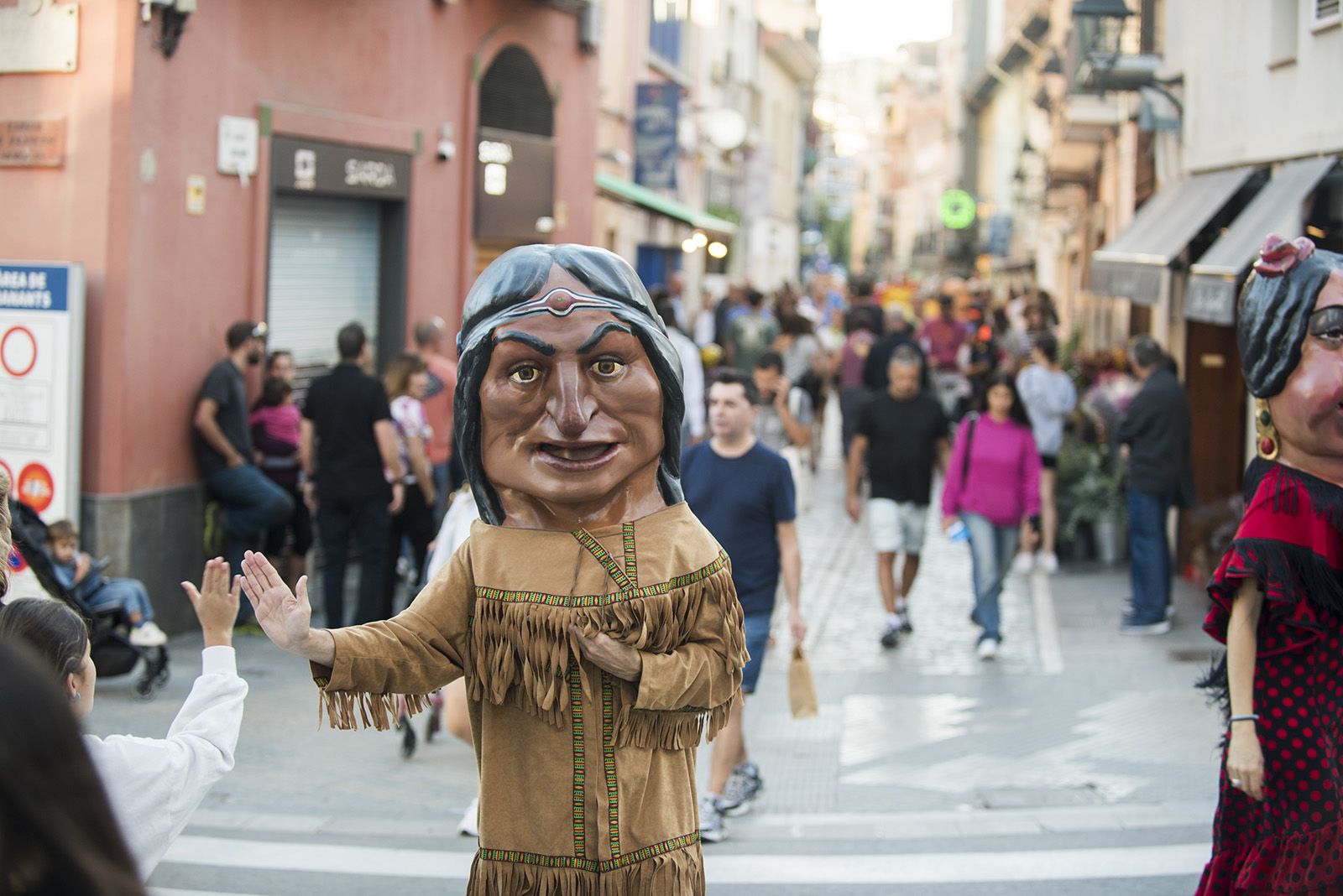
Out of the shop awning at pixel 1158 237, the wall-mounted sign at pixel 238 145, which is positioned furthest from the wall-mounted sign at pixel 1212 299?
the wall-mounted sign at pixel 238 145

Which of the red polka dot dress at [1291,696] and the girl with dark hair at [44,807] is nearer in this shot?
the girl with dark hair at [44,807]

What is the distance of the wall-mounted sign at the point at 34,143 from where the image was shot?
9844 millimetres

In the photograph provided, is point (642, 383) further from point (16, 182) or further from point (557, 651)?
point (16, 182)

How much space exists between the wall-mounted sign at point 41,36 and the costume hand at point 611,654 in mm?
7163

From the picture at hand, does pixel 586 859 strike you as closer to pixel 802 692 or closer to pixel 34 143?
pixel 802 692

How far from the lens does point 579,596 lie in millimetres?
4047

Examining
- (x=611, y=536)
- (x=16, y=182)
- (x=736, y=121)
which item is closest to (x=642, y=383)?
(x=611, y=536)

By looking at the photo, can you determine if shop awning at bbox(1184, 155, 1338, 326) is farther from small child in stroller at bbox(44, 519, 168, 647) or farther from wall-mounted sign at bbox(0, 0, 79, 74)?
wall-mounted sign at bbox(0, 0, 79, 74)

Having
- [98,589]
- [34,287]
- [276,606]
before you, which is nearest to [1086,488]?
[98,589]

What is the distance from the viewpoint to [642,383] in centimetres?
425

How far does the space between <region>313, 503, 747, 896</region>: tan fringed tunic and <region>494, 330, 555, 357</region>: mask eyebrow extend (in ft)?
1.48

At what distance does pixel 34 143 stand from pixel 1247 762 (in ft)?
25.9

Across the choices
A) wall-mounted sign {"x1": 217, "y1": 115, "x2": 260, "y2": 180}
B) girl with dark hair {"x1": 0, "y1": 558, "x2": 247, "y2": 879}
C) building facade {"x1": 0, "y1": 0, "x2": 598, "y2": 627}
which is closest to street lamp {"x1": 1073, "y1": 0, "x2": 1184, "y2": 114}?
building facade {"x1": 0, "y1": 0, "x2": 598, "y2": 627}

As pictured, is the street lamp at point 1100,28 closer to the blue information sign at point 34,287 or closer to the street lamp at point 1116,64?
the street lamp at point 1116,64
